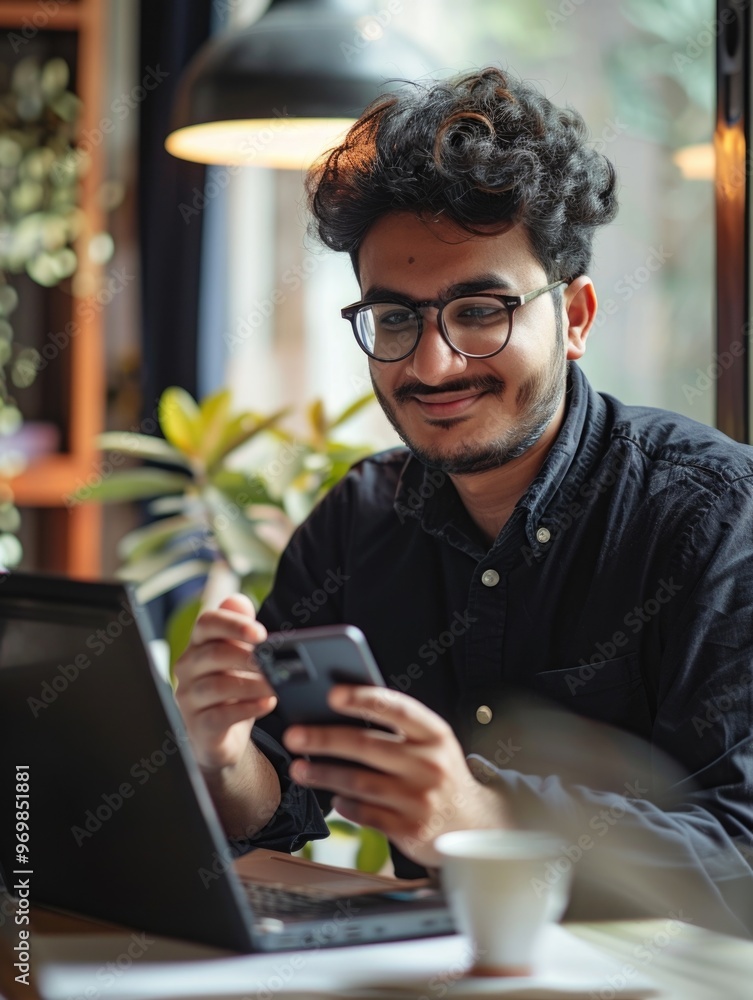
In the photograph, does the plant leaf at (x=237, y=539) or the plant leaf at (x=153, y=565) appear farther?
the plant leaf at (x=153, y=565)

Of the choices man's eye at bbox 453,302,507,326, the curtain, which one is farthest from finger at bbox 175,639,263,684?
the curtain

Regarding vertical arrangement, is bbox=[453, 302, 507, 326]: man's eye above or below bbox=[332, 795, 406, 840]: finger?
above

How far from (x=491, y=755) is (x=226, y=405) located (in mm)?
1151

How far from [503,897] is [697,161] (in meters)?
1.66

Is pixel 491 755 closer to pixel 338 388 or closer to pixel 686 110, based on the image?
pixel 686 110

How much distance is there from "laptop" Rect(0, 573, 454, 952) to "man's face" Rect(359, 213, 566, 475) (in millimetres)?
550

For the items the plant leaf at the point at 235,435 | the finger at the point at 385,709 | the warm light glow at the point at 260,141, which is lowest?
the finger at the point at 385,709

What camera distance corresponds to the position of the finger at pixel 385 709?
81 centimetres

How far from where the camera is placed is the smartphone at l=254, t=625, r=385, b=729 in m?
0.79

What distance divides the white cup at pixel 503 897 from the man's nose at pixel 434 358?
2.06 feet

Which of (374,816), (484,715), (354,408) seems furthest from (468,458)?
(354,408)

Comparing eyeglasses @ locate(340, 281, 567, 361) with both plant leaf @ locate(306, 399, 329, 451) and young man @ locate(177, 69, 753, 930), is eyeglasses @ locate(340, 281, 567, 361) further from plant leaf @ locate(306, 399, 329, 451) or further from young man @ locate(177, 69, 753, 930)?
plant leaf @ locate(306, 399, 329, 451)

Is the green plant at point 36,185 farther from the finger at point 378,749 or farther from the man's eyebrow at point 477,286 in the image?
the finger at point 378,749

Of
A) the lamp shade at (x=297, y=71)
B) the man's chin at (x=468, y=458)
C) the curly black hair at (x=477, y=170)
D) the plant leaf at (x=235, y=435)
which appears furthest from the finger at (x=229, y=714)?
the plant leaf at (x=235, y=435)
